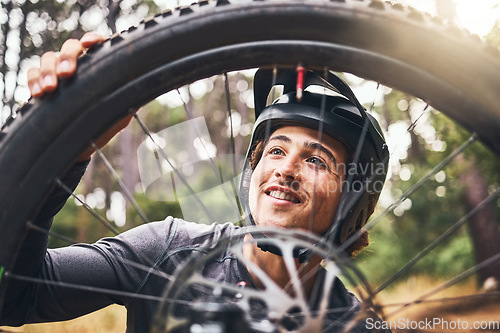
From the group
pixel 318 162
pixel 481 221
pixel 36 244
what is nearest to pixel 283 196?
pixel 318 162

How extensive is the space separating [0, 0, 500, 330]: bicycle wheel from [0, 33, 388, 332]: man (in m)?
0.36

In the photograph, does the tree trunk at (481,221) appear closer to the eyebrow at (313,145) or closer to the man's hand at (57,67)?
the eyebrow at (313,145)

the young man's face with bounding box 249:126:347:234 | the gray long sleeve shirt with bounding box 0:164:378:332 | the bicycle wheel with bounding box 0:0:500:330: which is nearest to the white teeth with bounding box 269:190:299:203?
the young man's face with bounding box 249:126:347:234

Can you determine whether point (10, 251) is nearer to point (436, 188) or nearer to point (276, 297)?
point (276, 297)

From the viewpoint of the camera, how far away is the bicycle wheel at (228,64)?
84cm

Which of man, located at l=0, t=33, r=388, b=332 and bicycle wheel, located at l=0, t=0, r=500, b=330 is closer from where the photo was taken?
bicycle wheel, located at l=0, t=0, r=500, b=330

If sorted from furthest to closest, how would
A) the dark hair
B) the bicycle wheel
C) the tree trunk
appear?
the tree trunk, the dark hair, the bicycle wheel

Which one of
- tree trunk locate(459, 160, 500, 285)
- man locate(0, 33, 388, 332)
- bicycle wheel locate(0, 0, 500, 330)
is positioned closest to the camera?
bicycle wheel locate(0, 0, 500, 330)

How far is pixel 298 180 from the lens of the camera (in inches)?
55.2

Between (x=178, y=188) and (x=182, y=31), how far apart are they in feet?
8.10

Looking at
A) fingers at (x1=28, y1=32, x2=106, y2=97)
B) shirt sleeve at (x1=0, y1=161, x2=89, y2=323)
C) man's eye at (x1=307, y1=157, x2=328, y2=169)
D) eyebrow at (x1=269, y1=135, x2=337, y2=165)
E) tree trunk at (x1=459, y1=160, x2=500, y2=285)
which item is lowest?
shirt sleeve at (x1=0, y1=161, x2=89, y2=323)

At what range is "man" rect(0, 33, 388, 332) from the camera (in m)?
1.30

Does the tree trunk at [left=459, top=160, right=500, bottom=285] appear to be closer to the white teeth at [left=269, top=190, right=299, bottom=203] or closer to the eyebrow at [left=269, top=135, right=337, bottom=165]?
the eyebrow at [left=269, top=135, right=337, bottom=165]

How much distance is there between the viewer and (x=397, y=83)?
875 millimetres
